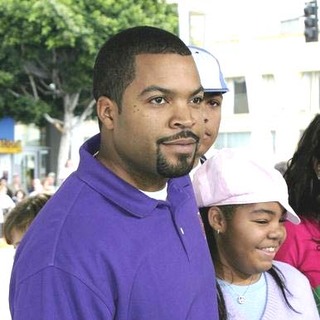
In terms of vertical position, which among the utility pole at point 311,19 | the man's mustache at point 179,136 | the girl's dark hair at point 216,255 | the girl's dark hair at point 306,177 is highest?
the utility pole at point 311,19

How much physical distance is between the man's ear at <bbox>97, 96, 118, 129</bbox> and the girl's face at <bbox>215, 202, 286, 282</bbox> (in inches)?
25.3

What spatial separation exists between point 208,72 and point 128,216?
109 centimetres

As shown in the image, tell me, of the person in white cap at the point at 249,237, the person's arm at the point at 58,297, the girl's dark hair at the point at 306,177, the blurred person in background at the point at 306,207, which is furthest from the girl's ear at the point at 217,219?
the person's arm at the point at 58,297

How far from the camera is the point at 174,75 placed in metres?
1.46

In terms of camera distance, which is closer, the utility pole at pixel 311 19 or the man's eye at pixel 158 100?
the man's eye at pixel 158 100

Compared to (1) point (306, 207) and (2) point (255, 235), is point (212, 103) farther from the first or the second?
(2) point (255, 235)

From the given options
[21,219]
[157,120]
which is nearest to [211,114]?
[157,120]

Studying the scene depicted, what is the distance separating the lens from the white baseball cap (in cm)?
240

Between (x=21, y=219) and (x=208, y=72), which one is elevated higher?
(x=208, y=72)

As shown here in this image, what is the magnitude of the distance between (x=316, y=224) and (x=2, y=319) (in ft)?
8.22

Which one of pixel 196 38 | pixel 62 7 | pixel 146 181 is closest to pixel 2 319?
pixel 146 181

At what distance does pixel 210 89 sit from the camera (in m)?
2.41

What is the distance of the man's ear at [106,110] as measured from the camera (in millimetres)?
1467

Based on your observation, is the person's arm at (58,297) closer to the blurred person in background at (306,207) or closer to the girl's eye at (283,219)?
the girl's eye at (283,219)
